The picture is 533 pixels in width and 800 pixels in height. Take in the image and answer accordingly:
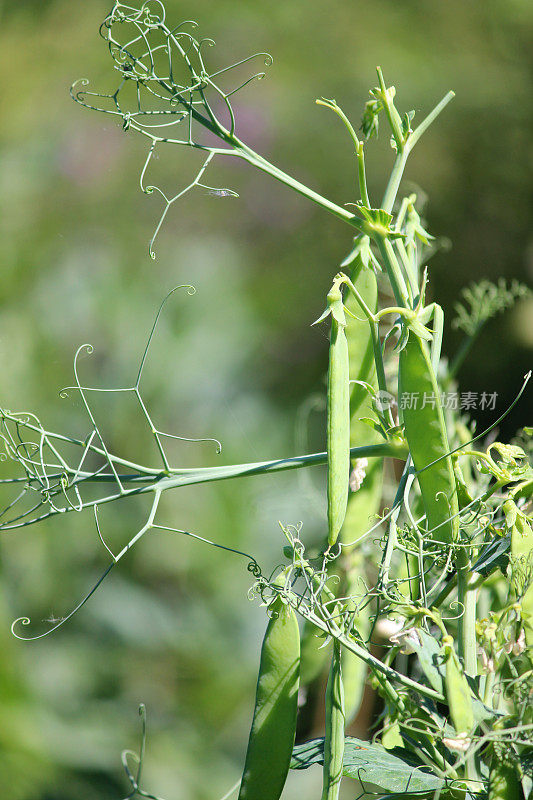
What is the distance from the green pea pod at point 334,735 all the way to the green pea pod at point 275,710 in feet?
0.07

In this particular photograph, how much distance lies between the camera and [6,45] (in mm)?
1302

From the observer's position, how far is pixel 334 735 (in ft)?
0.95

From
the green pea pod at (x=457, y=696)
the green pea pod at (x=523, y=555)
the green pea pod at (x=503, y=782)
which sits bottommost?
the green pea pod at (x=503, y=782)

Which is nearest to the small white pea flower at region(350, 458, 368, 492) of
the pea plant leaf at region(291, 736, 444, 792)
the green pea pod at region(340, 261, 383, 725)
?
the green pea pod at region(340, 261, 383, 725)

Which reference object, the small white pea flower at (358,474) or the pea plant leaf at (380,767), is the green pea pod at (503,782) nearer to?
the pea plant leaf at (380,767)

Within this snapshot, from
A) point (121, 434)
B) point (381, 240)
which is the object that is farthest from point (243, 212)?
point (381, 240)

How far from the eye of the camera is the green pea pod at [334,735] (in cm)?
29

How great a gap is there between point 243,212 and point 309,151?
0.54ft

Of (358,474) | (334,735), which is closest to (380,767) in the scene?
(334,735)

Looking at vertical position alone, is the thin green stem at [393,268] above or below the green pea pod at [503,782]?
above

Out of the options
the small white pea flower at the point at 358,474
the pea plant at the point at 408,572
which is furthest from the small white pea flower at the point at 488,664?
the small white pea flower at the point at 358,474

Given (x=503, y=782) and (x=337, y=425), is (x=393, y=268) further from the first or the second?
(x=503, y=782)

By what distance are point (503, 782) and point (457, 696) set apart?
0.04 metres

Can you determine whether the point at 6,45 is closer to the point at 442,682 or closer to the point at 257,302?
the point at 257,302
